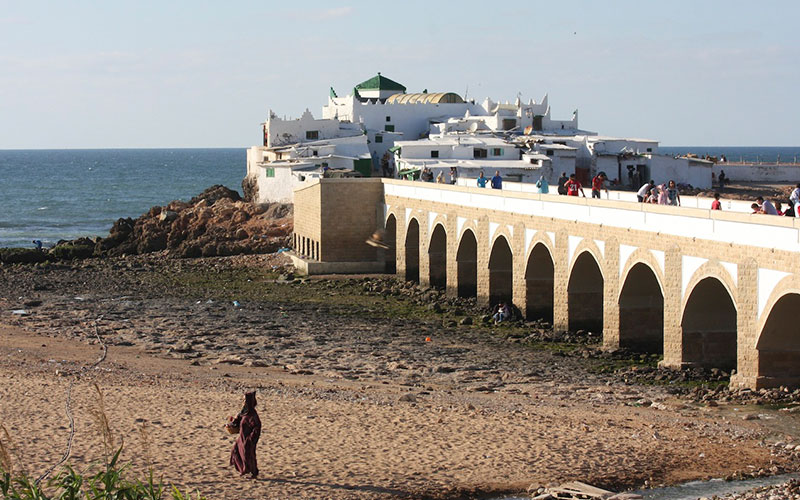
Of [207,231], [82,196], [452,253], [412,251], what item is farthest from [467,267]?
[82,196]

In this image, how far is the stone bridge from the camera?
67.7 ft

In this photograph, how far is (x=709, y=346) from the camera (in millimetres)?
23578

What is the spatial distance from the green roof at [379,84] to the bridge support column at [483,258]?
3523cm

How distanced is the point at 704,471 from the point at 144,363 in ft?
41.4

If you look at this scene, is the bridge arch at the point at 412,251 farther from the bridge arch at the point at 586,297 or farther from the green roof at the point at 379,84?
the green roof at the point at 379,84

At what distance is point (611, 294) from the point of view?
26.4 metres

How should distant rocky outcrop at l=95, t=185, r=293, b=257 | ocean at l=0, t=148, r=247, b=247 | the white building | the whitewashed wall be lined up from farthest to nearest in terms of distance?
ocean at l=0, t=148, r=247, b=247 < the whitewashed wall < the white building < distant rocky outcrop at l=95, t=185, r=293, b=257

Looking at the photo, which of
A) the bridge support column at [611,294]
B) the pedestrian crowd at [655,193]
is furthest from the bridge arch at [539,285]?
the bridge support column at [611,294]

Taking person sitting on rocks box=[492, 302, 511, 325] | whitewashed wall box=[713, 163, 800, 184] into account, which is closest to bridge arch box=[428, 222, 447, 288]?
person sitting on rocks box=[492, 302, 511, 325]

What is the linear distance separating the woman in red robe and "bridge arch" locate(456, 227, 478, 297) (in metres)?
22.4

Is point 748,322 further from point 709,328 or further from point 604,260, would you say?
point 604,260

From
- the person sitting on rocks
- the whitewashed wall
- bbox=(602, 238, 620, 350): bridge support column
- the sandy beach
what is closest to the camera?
the sandy beach

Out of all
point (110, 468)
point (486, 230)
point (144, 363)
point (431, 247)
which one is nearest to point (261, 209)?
point (431, 247)

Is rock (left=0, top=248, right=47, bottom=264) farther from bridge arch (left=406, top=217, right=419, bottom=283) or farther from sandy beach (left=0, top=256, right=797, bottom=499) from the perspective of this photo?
bridge arch (left=406, top=217, right=419, bottom=283)
